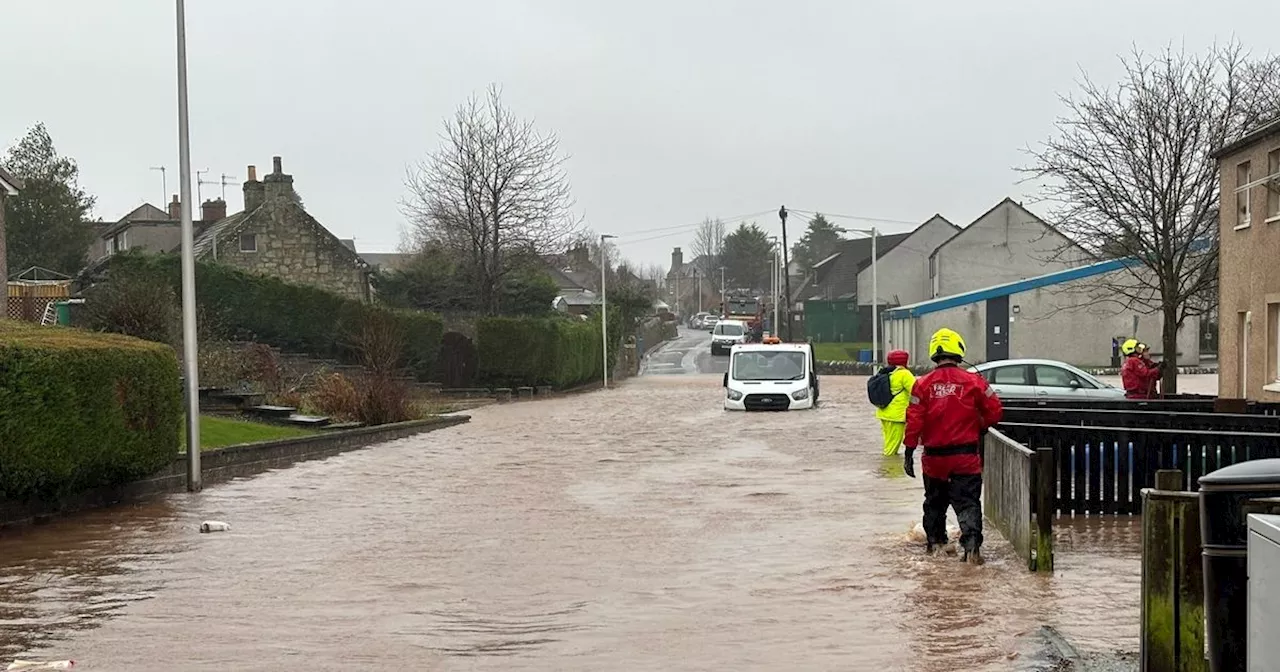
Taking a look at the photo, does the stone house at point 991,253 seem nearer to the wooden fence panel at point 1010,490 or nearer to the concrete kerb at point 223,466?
the concrete kerb at point 223,466

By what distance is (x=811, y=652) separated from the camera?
26.1 ft

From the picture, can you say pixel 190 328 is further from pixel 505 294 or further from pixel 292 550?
pixel 505 294

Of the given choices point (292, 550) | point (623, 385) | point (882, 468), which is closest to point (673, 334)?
point (623, 385)

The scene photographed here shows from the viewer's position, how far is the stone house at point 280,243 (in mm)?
51625

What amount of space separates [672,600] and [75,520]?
7.44 m

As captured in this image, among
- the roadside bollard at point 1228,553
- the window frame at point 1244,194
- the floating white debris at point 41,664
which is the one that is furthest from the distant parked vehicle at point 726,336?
the roadside bollard at point 1228,553

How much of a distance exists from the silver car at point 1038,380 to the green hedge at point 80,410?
1478 centimetres

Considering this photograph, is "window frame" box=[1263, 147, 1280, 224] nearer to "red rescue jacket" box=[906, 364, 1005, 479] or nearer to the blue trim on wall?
"red rescue jacket" box=[906, 364, 1005, 479]

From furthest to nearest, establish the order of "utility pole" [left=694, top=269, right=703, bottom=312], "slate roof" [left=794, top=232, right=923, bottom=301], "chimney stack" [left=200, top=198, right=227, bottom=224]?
"utility pole" [left=694, top=269, right=703, bottom=312] < "slate roof" [left=794, top=232, right=923, bottom=301] < "chimney stack" [left=200, top=198, right=227, bottom=224]

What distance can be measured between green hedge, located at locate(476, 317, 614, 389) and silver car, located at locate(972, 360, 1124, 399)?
23440 mm

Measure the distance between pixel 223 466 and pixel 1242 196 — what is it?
17.6 m

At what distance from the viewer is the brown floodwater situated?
318 inches

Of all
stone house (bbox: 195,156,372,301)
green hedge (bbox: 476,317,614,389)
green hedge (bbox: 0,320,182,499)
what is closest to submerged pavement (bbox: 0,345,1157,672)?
green hedge (bbox: 0,320,182,499)

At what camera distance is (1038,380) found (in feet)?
85.1
